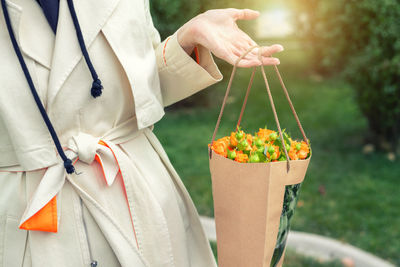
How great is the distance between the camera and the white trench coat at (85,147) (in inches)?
54.6

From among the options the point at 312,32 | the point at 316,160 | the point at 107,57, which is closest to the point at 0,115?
the point at 107,57

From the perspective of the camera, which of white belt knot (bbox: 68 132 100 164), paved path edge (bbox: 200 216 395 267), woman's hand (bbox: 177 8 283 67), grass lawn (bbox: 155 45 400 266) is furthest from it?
grass lawn (bbox: 155 45 400 266)

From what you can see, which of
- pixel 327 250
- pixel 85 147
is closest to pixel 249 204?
pixel 85 147

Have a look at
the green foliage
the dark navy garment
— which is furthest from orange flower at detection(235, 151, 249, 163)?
the green foliage

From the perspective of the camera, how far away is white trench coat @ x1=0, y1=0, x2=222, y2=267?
1.39 metres

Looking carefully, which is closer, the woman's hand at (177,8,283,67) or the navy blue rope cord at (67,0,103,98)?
the navy blue rope cord at (67,0,103,98)

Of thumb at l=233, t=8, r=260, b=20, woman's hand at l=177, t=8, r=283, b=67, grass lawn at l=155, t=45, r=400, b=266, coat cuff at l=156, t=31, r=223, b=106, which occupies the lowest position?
grass lawn at l=155, t=45, r=400, b=266

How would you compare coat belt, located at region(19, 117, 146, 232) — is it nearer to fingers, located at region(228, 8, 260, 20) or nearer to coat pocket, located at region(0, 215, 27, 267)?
coat pocket, located at region(0, 215, 27, 267)

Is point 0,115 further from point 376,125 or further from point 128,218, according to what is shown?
point 376,125

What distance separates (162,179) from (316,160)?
4.21 m

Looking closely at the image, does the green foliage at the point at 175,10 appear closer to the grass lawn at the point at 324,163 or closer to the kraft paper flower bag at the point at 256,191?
the grass lawn at the point at 324,163

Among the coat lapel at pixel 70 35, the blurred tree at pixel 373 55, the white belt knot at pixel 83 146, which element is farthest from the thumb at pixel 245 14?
the blurred tree at pixel 373 55

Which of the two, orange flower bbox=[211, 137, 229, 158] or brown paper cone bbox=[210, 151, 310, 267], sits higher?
orange flower bbox=[211, 137, 229, 158]

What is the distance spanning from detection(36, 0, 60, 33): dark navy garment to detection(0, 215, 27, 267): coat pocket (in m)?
0.62
